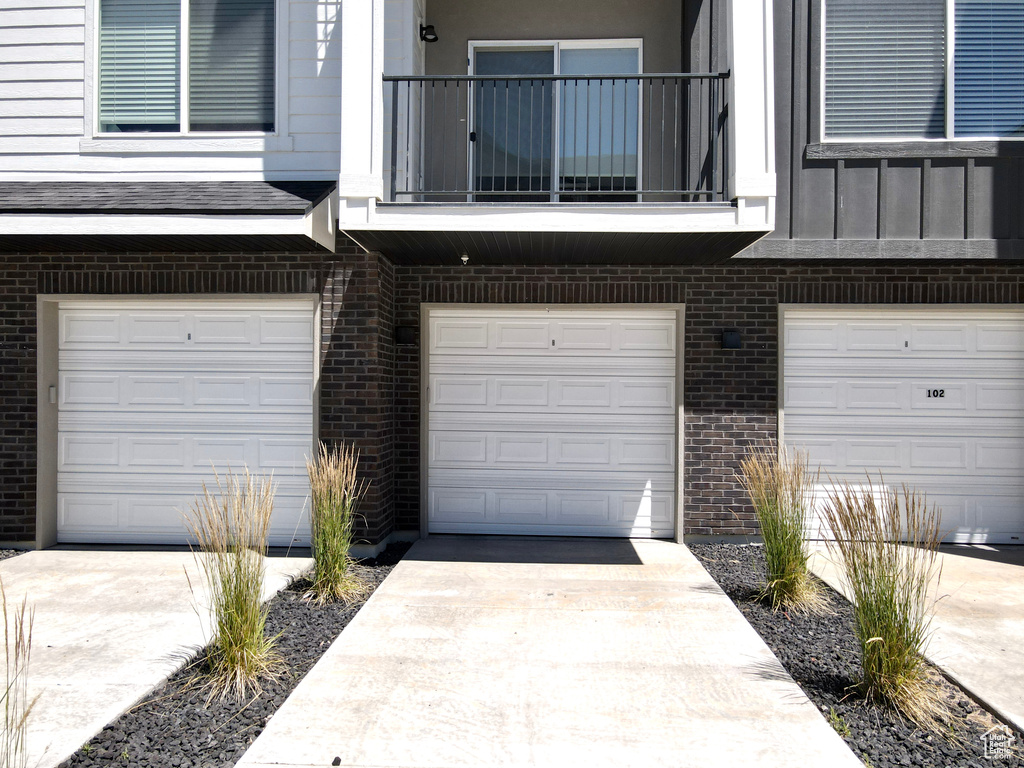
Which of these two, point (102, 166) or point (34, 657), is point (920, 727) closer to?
point (34, 657)

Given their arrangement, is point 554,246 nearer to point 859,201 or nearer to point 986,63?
point 859,201

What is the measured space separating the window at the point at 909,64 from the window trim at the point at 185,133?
16.7 ft

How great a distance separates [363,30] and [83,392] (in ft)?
14.2

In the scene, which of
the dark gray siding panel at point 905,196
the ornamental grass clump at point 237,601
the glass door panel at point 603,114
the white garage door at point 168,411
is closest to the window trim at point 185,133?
the white garage door at point 168,411

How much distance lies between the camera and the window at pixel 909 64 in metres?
6.76

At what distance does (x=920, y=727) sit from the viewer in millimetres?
3354

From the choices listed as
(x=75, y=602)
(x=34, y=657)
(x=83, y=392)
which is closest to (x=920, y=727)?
(x=34, y=657)

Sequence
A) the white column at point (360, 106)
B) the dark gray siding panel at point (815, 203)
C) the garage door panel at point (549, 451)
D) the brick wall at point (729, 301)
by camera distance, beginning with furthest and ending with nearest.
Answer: the garage door panel at point (549, 451)
the brick wall at point (729, 301)
the dark gray siding panel at point (815, 203)
the white column at point (360, 106)

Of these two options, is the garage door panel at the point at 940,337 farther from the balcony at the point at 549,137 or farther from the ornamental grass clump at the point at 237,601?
the ornamental grass clump at the point at 237,601

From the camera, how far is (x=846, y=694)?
3662 millimetres

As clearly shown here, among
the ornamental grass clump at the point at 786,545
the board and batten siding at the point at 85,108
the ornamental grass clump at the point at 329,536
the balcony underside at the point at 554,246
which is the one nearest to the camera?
the ornamental grass clump at the point at 786,545

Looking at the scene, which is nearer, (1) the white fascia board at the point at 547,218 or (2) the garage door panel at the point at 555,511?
(1) the white fascia board at the point at 547,218

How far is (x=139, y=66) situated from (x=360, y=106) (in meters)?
2.62

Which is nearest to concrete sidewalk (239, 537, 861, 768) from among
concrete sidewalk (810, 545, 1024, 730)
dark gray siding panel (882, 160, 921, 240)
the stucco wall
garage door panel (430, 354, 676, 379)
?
concrete sidewalk (810, 545, 1024, 730)
